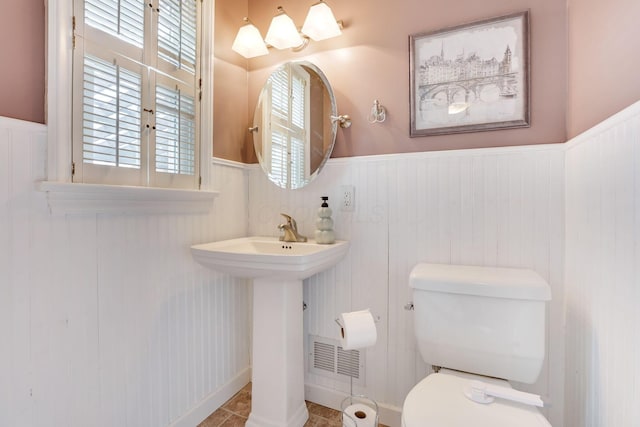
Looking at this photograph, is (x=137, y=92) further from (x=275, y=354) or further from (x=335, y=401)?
(x=335, y=401)

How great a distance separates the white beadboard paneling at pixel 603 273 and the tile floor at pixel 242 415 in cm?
91

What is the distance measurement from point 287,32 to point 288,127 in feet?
1.58

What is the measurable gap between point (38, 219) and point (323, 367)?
141cm

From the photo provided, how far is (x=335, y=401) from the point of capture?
1.62 meters

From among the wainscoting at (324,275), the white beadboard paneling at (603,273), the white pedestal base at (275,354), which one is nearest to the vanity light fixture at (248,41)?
the wainscoting at (324,275)

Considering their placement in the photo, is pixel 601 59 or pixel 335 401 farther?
pixel 335 401

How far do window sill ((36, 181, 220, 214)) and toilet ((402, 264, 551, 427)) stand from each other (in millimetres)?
1049

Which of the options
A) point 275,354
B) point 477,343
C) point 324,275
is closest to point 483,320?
point 477,343

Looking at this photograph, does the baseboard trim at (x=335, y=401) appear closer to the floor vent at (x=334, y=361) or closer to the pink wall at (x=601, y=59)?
the floor vent at (x=334, y=361)

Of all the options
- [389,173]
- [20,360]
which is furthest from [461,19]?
[20,360]

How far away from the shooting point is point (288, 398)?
140cm

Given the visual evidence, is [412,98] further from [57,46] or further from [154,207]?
[57,46]

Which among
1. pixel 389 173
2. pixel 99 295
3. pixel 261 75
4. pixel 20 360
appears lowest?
pixel 20 360

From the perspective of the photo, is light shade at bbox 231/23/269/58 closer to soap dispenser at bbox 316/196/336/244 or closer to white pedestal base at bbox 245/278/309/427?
soap dispenser at bbox 316/196/336/244
